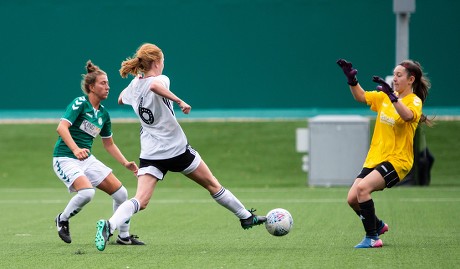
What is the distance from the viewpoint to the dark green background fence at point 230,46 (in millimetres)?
24375

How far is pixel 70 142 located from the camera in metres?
9.97

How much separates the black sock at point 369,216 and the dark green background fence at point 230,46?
14.4 m

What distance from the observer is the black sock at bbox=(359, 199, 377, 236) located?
387 inches

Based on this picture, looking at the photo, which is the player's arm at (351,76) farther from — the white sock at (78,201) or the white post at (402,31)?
the white post at (402,31)

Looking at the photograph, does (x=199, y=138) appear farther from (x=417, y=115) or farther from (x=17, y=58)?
(x=417, y=115)

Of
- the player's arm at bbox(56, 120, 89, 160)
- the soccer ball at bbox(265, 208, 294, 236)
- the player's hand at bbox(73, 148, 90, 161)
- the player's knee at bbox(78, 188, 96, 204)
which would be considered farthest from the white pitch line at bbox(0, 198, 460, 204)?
the player's hand at bbox(73, 148, 90, 161)

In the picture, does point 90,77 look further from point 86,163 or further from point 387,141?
point 387,141

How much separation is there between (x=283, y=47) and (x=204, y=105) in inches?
94.5

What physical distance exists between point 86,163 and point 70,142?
0.88 meters

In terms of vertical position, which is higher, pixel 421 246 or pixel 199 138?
pixel 421 246

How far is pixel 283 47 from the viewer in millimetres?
24938

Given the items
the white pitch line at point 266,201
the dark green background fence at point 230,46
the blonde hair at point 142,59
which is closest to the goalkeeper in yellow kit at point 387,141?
the blonde hair at point 142,59

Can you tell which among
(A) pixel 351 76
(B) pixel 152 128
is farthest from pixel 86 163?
(A) pixel 351 76

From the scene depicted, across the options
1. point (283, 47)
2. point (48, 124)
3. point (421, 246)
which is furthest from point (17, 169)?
point (421, 246)
